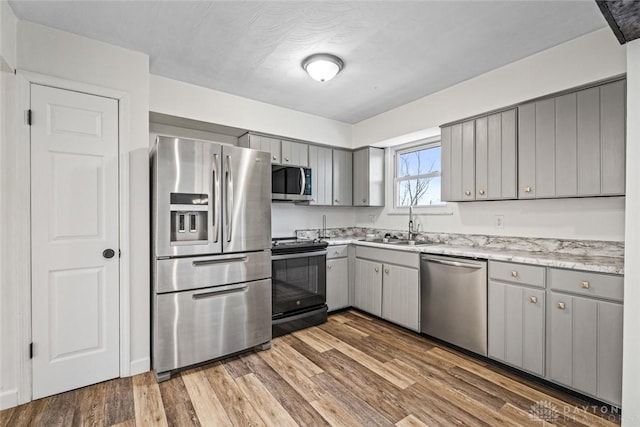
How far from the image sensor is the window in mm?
3738

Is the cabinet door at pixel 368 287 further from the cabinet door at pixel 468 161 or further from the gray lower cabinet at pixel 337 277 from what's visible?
the cabinet door at pixel 468 161

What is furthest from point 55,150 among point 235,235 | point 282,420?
point 282,420

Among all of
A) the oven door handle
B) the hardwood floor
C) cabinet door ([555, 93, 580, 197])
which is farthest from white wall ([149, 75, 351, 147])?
cabinet door ([555, 93, 580, 197])

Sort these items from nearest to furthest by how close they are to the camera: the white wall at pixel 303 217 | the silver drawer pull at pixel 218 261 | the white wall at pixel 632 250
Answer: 1. the white wall at pixel 632 250
2. the silver drawer pull at pixel 218 261
3. the white wall at pixel 303 217

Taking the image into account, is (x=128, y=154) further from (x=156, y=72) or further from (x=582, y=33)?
(x=582, y=33)

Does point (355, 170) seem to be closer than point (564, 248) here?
No

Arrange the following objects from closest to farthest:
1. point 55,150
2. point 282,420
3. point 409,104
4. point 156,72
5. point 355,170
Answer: point 282,420 < point 55,150 < point 156,72 < point 409,104 < point 355,170

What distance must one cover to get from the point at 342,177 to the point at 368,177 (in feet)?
1.24

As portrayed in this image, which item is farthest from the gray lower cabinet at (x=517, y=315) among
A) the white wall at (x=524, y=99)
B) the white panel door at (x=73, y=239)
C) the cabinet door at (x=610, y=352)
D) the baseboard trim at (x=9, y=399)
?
the baseboard trim at (x=9, y=399)

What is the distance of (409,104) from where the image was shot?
3572mm

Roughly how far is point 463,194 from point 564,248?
934mm

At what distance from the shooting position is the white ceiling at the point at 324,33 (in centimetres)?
191

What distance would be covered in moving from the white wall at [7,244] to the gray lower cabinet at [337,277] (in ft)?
8.99

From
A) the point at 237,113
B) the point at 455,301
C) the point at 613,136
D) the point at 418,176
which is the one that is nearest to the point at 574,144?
the point at 613,136
